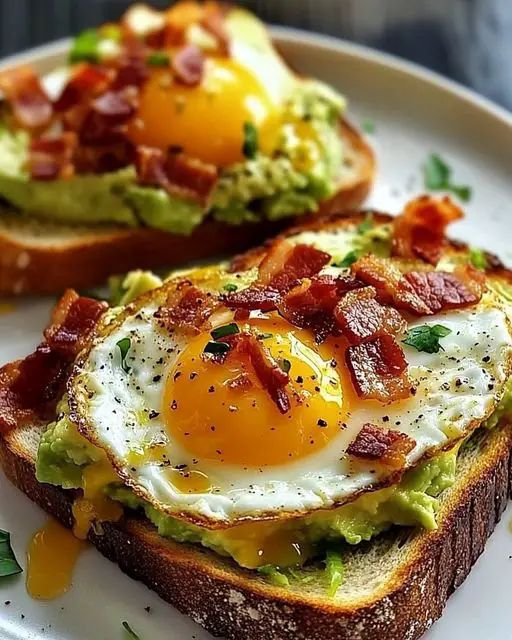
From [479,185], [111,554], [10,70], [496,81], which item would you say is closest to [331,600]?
[111,554]

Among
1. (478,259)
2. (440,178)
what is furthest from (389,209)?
(478,259)

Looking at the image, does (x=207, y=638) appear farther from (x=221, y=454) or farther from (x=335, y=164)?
(x=335, y=164)

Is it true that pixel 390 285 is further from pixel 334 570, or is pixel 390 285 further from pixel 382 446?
pixel 334 570

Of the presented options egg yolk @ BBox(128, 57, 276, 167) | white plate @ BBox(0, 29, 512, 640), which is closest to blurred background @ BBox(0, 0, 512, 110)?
white plate @ BBox(0, 29, 512, 640)

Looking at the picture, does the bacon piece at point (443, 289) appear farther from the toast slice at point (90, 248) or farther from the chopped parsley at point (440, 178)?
the chopped parsley at point (440, 178)

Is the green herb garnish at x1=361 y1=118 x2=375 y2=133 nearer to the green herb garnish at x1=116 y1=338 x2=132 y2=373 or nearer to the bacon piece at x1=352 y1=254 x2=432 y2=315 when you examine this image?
the bacon piece at x1=352 y1=254 x2=432 y2=315
